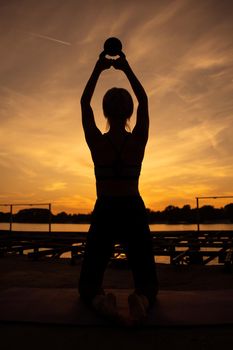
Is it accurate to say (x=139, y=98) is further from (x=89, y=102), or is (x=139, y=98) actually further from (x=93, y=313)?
(x=93, y=313)

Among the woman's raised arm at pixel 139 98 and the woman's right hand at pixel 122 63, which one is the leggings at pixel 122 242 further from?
the woman's right hand at pixel 122 63

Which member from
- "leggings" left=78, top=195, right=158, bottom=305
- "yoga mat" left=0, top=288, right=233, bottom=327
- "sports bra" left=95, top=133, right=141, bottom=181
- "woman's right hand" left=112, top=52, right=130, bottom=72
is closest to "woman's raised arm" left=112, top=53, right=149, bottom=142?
"woman's right hand" left=112, top=52, right=130, bottom=72

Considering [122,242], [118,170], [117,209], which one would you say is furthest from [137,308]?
[118,170]

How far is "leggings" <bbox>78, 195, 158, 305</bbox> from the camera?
8.38ft

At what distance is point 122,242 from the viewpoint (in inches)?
103

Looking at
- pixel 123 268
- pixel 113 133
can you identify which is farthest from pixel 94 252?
pixel 123 268

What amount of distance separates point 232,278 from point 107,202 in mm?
4589

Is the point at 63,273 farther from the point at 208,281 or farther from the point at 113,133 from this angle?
the point at 113,133

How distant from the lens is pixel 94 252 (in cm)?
257

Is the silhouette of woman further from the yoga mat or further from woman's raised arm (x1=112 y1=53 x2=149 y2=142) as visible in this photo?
the yoga mat

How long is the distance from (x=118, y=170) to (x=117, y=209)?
290 millimetres

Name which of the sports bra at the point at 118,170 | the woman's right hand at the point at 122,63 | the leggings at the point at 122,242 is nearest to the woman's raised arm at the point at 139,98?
the woman's right hand at the point at 122,63

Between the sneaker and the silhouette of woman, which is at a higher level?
the silhouette of woman

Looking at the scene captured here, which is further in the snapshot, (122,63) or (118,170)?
(122,63)
